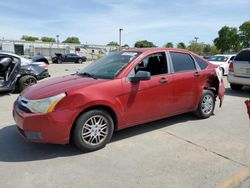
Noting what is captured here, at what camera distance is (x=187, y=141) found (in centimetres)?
462

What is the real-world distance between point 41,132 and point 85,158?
0.73 meters

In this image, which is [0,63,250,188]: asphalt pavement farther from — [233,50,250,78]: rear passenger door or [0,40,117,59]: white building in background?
[0,40,117,59]: white building in background

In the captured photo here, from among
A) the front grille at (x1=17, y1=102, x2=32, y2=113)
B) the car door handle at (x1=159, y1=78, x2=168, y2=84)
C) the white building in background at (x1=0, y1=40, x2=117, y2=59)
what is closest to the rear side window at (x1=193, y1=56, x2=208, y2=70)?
the car door handle at (x1=159, y1=78, x2=168, y2=84)

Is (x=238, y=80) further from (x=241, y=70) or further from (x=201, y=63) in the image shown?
(x=201, y=63)

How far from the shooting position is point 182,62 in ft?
18.0

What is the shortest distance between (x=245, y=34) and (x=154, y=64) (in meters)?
63.6

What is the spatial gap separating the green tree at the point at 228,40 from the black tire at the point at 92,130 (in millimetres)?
64664

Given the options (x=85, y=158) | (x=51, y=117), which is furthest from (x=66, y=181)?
(x=51, y=117)

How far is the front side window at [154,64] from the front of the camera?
4.90m

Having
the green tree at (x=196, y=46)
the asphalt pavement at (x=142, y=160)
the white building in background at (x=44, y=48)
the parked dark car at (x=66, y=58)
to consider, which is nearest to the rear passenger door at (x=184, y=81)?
the asphalt pavement at (x=142, y=160)

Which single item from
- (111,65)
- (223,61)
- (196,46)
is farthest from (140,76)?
(196,46)

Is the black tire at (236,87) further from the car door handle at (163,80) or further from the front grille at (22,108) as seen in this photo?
the front grille at (22,108)

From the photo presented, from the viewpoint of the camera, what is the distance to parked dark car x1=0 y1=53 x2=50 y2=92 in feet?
28.2

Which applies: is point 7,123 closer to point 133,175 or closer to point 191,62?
point 133,175
